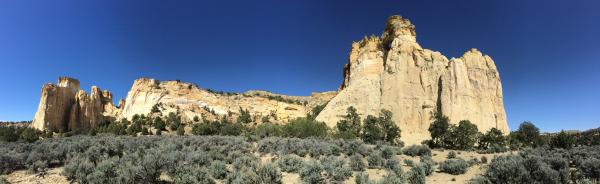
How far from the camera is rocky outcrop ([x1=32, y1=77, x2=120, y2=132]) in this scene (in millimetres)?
59219

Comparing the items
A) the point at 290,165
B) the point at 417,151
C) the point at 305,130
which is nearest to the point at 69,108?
the point at 305,130

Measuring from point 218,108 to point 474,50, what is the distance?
48.7m

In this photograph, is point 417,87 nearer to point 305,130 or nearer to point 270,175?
point 305,130

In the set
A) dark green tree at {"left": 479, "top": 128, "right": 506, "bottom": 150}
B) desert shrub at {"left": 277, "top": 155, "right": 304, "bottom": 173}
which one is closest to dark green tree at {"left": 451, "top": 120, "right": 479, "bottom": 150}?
dark green tree at {"left": 479, "top": 128, "right": 506, "bottom": 150}

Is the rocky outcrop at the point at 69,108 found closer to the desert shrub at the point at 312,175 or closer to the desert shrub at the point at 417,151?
the desert shrub at the point at 417,151

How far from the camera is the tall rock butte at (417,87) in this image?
1893 inches

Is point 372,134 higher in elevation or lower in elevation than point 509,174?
higher

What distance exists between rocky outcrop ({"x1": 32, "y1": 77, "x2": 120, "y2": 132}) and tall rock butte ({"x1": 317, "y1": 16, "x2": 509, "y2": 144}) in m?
47.4

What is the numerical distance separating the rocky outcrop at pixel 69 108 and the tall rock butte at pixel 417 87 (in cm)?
4742

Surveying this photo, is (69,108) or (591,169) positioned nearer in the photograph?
(591,169)

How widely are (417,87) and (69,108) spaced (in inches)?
2533

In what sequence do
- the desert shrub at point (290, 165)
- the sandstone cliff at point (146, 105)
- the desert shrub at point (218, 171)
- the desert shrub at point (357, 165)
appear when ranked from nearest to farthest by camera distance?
the desert shrub at point (218, 171) → the desert shrub at point (290, 165) → the desert shrub at point (357, 165) → the sandstone cliff at point (146, 105)

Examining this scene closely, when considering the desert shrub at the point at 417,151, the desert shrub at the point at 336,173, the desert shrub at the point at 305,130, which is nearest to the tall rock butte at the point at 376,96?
the desert shrub at the point at 305,130

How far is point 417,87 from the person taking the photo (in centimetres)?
5209
